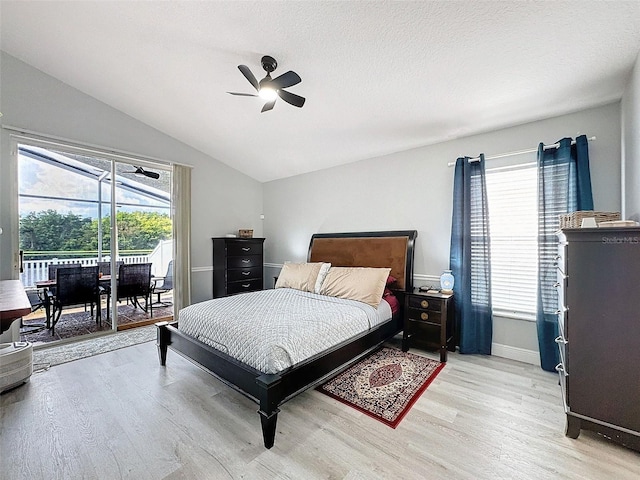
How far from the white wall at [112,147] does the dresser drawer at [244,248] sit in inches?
20.3

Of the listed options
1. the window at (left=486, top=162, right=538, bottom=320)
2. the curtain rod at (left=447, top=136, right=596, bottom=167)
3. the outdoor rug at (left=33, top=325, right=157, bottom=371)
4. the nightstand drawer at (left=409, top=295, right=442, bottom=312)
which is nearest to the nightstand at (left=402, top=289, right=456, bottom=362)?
the nightstand drawer at (left=409, top=295, right=442, bottom=312)

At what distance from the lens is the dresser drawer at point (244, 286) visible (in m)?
4.87

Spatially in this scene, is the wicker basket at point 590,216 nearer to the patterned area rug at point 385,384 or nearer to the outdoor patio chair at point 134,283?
the patterned area rug at point 385,384

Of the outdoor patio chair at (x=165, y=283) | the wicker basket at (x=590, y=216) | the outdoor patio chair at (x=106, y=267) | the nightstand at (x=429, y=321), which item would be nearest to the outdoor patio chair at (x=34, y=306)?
the outdoor patio chair at (x=106, y=267)

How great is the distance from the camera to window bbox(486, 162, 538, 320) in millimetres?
3016

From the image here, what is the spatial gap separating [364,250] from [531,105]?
2.51 metres

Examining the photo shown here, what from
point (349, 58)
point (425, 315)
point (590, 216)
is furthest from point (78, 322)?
point (590, 216)

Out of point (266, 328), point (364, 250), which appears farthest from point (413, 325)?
point (266, 328)

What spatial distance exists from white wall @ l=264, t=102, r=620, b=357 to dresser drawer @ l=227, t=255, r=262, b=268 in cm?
47

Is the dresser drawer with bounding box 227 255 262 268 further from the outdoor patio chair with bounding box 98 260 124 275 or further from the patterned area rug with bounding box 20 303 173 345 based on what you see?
the outdoor patio chair with bounding box 98 260 124 275

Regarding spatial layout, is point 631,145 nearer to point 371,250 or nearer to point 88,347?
point 371,250

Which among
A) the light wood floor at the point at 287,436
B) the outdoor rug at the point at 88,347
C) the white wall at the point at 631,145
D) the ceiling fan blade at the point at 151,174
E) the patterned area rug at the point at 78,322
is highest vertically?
the ceiling fan blade at the point at 151,174

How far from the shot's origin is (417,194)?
382cm

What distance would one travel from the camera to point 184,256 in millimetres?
4629
